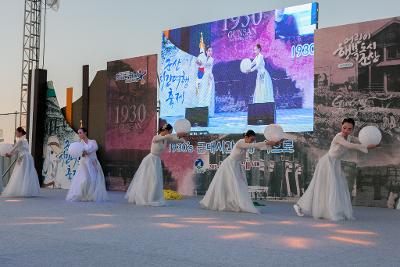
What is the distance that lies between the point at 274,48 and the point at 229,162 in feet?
12.7

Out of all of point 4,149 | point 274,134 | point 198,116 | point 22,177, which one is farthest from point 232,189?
point 4,149

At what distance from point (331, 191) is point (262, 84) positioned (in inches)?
185

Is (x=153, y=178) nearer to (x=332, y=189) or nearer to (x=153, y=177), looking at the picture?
(x=153, y=177)

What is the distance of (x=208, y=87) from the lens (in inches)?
508

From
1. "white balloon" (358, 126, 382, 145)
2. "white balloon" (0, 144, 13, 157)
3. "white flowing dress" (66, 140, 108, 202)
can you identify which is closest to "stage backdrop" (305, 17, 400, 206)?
"white balloon" (358, 126, 382, 145)

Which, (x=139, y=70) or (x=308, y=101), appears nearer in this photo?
(x=308, y=101)

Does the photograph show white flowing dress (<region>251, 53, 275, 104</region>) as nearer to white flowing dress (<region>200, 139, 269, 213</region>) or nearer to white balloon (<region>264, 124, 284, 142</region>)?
white flowing dress (<region>200, 139, 269, 213</region>)

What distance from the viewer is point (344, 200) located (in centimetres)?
772

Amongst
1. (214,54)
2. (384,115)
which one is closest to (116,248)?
(384,115)

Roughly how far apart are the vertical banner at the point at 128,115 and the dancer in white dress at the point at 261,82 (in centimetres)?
309

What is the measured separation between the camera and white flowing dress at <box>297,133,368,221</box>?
25.0 feet

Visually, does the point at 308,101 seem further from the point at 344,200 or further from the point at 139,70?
the point at 139,70

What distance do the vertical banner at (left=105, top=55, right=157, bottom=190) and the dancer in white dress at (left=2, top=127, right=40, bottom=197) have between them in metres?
3.32

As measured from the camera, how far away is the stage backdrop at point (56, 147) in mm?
16094
